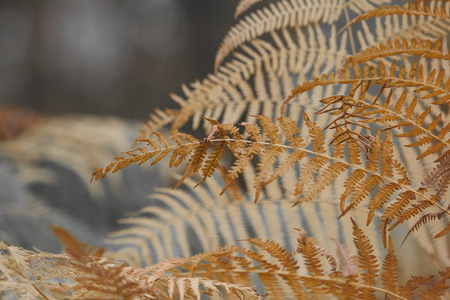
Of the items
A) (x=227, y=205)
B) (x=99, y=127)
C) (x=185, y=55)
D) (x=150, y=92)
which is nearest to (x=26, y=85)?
(x=150, y=92)

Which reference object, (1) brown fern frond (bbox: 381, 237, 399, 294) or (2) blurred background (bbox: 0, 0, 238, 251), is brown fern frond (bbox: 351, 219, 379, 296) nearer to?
(1) brown fern frond (bbox: 381, 237, 399, 294)

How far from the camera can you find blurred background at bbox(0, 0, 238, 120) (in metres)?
3.85

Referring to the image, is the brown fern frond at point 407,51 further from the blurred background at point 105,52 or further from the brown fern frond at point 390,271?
the blurred background at point 105,52

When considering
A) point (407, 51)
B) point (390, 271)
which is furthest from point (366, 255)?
point (407, 51)

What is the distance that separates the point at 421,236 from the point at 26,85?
448 centimetres

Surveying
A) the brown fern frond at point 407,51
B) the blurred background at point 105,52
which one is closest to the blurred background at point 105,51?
the blurred background at point 105,52

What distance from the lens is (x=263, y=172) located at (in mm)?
296

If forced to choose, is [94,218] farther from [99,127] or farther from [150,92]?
[150,92]

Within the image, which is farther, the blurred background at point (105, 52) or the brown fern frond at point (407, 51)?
the blurred background at point (105, 52)

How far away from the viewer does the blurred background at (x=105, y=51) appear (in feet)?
12.6

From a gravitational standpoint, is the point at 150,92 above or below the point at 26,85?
below

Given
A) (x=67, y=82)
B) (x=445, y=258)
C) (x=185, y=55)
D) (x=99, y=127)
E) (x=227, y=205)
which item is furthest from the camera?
(x=67, y=82)

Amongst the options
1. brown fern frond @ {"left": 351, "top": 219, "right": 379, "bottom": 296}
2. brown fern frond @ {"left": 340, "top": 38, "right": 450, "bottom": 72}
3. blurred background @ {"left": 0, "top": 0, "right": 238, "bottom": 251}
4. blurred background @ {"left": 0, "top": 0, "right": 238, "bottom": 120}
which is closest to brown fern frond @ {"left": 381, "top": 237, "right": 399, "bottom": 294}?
brown fern frond @ {"left": 351, "top": 219, "right": 379, "bottom": 296}

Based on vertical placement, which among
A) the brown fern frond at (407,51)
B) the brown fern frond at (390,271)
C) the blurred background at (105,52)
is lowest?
the brown fern frond at (390,271)
